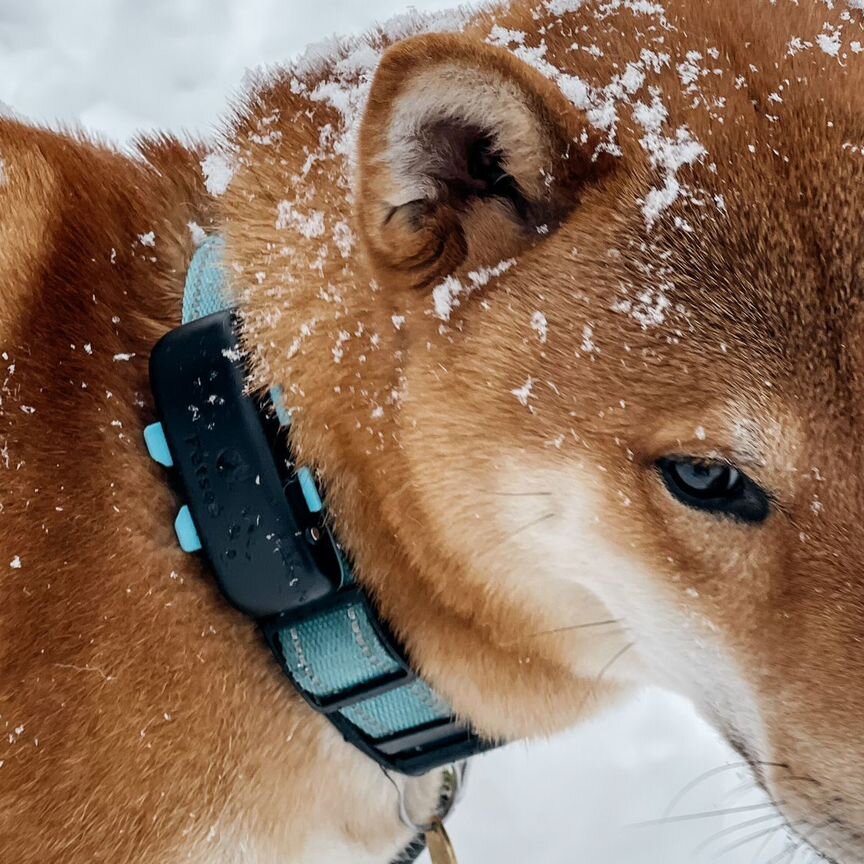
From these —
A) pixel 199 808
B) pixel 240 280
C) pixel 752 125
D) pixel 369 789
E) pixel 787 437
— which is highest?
pixel 752 125

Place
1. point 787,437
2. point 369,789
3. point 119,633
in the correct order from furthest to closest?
point 369,789 → point 119,633 → point 787,437

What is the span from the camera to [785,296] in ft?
4.31

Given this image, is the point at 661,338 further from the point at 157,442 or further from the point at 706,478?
the point at 157,442

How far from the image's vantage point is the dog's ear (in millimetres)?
1268

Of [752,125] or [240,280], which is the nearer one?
[752,125]

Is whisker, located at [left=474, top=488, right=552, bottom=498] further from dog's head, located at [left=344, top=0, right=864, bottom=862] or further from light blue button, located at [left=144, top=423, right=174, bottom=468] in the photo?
light blue button, located at [left=144, top=423, right=174, bottom=468]

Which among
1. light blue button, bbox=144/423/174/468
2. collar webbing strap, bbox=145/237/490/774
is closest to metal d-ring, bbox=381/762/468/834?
collar webbing strap, bbox=145/237/490/774

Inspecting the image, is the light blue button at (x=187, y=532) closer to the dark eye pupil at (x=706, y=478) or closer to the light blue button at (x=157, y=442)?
the light blue button at (x=157, y=442)

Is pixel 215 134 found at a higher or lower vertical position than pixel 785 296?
higher

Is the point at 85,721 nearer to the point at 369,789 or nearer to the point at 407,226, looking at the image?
the point at 369,789

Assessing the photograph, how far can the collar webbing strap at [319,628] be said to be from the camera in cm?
137

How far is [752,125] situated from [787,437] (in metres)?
0.44

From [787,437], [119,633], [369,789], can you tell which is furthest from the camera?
[369,789]

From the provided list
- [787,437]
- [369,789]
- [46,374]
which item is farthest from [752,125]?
[369,789]
